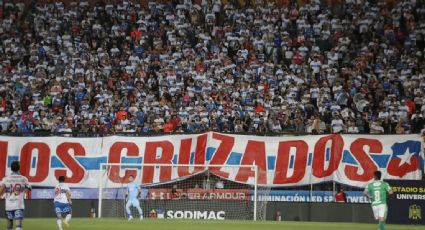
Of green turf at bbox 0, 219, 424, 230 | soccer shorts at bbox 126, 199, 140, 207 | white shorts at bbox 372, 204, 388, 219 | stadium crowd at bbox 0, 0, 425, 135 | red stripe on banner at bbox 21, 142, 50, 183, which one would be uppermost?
stadium crowd at bbox 0, 0, 425, 135

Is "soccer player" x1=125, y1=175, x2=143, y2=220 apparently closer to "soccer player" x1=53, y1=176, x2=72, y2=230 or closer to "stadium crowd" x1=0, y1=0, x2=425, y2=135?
"stadium crowd" x1=0, y1=0, x2=425, y2=135

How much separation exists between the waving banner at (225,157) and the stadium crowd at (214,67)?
3.11ft

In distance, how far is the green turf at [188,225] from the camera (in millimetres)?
29797

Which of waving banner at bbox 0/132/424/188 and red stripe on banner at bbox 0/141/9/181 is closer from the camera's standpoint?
waving banner at bbox 0/132/424/188

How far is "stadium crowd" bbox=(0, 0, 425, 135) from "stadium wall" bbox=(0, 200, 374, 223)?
3.18 meters

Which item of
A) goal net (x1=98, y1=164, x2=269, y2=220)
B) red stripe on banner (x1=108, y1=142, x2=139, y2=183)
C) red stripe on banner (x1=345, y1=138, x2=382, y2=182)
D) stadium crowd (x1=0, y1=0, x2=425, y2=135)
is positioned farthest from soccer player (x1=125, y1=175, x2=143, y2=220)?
red stripe on banner (x1=345, y1=138, x2=382, y2=182)

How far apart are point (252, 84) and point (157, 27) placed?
25.3ft

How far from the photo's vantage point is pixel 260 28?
46000 mm

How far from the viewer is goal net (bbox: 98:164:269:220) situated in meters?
36.5

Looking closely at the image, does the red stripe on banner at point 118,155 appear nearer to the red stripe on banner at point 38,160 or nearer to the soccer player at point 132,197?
the soccer player at point 132,197

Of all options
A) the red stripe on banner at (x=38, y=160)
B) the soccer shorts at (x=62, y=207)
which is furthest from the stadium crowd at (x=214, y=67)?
the soccer shorts at (x=62, y=207)

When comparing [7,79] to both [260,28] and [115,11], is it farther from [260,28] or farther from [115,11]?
[260,28]

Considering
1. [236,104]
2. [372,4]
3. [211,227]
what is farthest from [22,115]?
[372,4]

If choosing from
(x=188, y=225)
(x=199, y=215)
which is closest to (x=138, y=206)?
(x=199, y=215)
